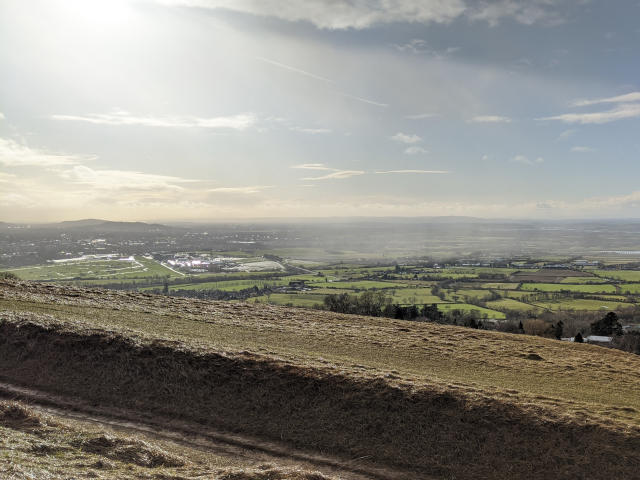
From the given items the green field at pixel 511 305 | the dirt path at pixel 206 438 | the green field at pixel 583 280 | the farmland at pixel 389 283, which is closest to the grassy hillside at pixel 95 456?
the dirt path at pixel 206 438

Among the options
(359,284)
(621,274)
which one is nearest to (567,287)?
(621,274)

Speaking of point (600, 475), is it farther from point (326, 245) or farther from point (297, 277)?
point (326, 245)

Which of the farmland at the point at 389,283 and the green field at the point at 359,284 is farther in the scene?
the green field at the point at 359,284

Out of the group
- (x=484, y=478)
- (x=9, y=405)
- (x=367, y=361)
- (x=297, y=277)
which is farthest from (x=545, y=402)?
(x=297, y=277)

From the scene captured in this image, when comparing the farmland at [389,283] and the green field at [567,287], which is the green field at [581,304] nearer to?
the farmland at [389,283]

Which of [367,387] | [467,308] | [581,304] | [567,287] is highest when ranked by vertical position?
[367,387]

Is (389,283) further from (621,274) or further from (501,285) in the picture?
(621,274)

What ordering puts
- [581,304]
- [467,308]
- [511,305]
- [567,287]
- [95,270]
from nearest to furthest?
[467,308], [511,305], [581,304], [567,287], [95,270]
